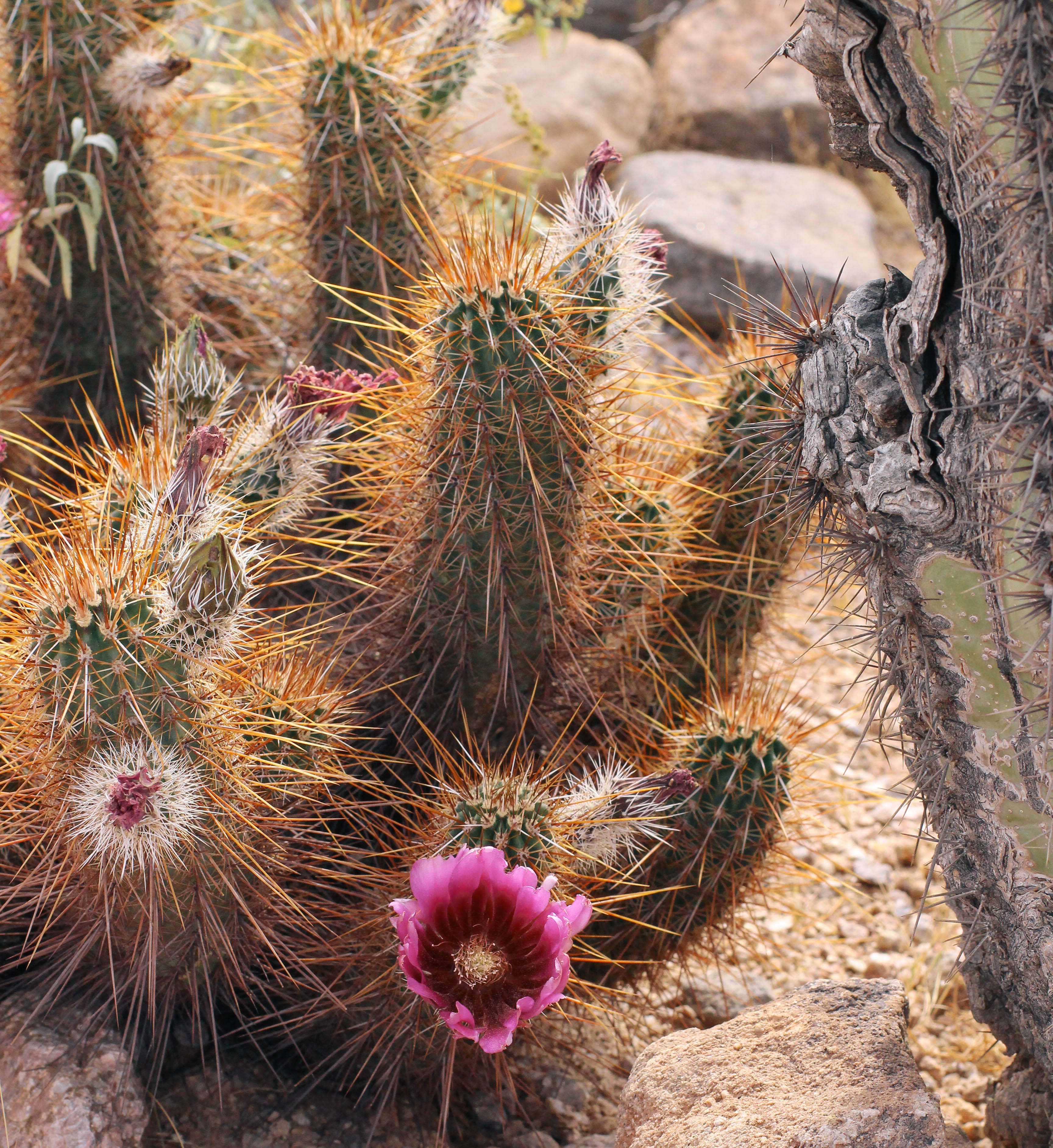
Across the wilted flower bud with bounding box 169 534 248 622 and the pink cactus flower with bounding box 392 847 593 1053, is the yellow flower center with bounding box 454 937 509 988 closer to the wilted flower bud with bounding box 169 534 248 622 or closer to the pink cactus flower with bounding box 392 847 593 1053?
the pink cactus flower with bounding box 392 847 593 1053

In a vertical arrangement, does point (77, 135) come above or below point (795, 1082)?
above

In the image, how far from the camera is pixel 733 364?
195 cm

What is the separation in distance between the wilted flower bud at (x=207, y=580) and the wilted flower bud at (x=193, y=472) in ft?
0.30

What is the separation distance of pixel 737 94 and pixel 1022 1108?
469 centimetres

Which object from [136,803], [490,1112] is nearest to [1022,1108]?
[490,1112]

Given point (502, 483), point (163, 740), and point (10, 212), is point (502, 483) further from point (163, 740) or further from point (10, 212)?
point (10, 212)

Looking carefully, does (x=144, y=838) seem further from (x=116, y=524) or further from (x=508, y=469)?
(x=508, y=469)

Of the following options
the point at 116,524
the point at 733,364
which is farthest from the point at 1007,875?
the point at 116,524

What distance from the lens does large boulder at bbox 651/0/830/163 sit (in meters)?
5.23

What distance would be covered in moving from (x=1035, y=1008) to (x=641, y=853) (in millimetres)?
580

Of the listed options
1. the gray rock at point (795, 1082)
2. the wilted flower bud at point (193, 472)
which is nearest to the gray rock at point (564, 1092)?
the gray rock at point (795, 1082)

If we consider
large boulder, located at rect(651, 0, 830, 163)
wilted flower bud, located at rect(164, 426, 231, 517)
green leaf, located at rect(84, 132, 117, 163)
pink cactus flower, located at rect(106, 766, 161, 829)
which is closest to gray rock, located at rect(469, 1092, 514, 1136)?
pink cactus flower, located at rect(106, 766, 161, 829)

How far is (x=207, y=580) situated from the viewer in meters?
1.39

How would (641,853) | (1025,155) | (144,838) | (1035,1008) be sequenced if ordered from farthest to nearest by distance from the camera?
(641,853), (1035,1008), (144,838), (1025,155)
